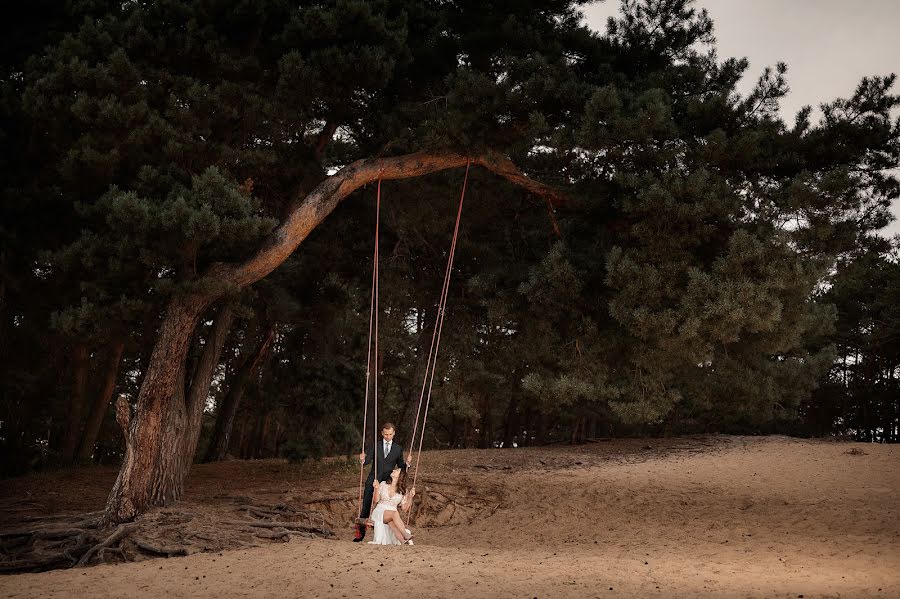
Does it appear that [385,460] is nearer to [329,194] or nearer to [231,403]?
[329,194]

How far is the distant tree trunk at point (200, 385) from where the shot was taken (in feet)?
30.9

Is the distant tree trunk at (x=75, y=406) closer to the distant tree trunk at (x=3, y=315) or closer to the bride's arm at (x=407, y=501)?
the distant tree trunk at (x=3, y=315)

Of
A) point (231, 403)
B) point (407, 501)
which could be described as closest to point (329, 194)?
point (407, 501)

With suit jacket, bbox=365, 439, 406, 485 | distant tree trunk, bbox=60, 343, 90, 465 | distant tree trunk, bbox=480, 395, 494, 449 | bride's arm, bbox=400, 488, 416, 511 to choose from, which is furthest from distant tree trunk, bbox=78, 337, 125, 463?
distant tree trunk, bbox=480, 395, 494, 449

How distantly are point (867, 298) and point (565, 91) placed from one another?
17.0m

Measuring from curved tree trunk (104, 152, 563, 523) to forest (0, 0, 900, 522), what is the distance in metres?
0.03

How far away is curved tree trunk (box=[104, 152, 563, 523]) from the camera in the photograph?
823 centimetres

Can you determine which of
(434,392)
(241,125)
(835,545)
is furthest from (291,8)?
(434,392)

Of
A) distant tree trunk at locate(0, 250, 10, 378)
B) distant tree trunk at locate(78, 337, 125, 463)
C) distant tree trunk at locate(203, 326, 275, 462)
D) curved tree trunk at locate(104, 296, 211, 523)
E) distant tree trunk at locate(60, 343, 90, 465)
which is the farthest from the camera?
distant tree trunk at locate(203, 326, 275, 462)

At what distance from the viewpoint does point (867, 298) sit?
70.3 ft

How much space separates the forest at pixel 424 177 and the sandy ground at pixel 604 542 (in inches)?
63.0

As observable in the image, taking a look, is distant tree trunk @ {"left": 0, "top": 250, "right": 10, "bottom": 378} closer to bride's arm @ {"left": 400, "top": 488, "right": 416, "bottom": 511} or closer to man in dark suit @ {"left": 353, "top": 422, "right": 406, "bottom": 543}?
man in dark suit @ {"left": 353, "top": 422, "right": 406, "bottom": 543}

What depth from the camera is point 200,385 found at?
9828 mm

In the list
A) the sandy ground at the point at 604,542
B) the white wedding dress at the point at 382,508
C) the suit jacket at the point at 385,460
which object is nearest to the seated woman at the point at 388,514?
the white wedding dress at the point at 382,508
